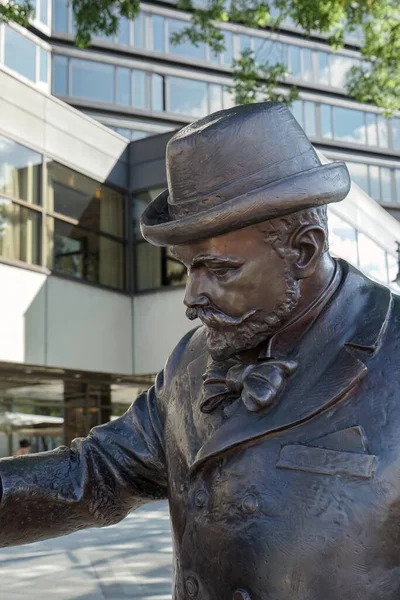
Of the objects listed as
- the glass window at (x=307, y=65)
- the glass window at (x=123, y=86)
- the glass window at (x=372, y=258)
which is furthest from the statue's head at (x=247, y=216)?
the glass window at (x=307, y=65)

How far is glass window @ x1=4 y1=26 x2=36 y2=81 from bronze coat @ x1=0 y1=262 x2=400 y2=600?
832 inches

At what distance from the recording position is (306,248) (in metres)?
1.45

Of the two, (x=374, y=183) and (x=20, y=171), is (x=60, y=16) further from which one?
(x=374, y=183)

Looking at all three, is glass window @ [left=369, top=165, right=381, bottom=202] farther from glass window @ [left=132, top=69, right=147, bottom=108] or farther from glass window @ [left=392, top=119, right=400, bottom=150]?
glass window @ [left=132, top=69, right=147, bottom=108]

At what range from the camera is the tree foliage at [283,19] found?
8500 millimetres

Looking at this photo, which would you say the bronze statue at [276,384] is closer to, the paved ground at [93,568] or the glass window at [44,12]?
the paved ground at [93,568]

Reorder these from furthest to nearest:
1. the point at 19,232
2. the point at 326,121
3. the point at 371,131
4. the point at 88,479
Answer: the point at 371,131, the point at 326,121, the point at 19,232, the point at 88,479

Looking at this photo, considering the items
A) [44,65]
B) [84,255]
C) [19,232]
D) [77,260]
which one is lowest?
[77,260]

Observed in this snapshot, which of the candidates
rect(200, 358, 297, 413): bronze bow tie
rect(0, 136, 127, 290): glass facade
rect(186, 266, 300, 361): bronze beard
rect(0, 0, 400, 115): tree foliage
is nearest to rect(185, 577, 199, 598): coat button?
rect(200, 358, 297, 413): bronze bow tie

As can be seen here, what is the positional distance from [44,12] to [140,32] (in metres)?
4.98

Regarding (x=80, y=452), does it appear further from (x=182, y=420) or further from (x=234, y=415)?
(x=234, y=415)

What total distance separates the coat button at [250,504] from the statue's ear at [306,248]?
16.9 inches

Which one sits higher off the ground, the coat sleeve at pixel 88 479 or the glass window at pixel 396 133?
the glass window at pixel 396 133

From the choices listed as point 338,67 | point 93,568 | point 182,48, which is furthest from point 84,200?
point 338,67
